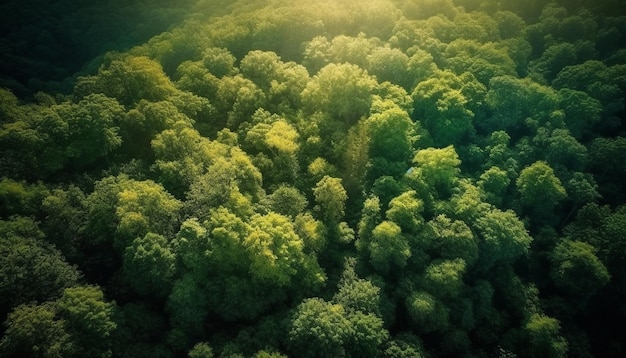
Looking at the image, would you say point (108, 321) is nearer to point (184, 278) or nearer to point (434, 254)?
point (184, 278)

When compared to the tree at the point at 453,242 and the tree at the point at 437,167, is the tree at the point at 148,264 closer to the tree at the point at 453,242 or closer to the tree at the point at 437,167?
the tree at the point at 453,242

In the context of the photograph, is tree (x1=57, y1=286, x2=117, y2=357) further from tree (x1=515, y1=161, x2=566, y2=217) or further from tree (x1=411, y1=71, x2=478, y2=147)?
tree (x1=515, y1=161, x2=566, y2=217)

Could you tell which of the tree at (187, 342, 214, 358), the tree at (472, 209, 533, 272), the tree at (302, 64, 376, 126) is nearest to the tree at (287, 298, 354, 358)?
the tree at (187, 342, 214, 358)

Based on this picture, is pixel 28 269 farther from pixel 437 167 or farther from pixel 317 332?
pixel 437 167

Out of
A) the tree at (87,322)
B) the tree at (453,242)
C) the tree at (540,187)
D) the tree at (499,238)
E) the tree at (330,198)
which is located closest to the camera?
the tree at (87,322)

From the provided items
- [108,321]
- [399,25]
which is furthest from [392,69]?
[108,321]

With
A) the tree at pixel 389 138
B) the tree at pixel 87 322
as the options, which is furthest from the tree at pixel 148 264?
the tree at pixel 389 138

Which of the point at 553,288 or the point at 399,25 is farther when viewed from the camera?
the point at 399,25

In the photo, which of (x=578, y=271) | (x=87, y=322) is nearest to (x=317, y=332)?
(x=87, y=322)
